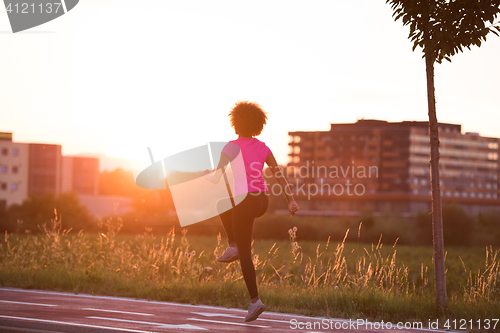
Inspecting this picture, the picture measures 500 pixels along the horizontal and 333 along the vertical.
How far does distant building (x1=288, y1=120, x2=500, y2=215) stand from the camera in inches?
4505

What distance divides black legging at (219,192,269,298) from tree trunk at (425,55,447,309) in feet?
10.2

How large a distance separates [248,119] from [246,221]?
112 cm

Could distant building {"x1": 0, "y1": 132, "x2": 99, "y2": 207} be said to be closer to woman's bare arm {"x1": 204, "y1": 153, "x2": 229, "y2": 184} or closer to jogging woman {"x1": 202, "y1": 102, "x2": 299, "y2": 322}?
jogging woman {"x1": 202, "y1": 102, "x2": 299, "y2": 322}

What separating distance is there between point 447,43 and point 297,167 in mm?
A: 120777

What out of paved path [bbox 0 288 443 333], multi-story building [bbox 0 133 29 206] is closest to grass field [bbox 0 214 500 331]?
paved path [bbox 0 288 443 333]

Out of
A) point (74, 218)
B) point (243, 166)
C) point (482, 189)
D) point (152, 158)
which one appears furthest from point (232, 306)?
point (482, 189)

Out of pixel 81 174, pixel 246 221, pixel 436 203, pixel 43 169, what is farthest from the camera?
pixel 81 174

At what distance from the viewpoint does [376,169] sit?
119m

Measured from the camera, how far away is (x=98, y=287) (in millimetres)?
9953

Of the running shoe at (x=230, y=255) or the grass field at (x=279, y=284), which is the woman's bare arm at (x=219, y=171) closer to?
the running shoe at (x=230, y=255)

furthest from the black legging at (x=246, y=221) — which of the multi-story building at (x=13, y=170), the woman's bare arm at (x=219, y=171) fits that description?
the multi-story building at (x=13, y=170)

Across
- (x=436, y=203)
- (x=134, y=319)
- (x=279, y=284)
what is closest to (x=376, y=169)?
(x=279, y=284)

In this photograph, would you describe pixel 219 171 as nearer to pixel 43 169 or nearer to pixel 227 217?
pixel 227 217

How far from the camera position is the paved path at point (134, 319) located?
5898 mm
